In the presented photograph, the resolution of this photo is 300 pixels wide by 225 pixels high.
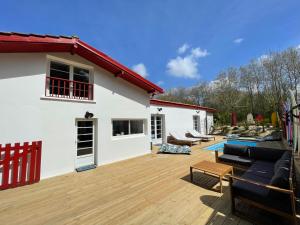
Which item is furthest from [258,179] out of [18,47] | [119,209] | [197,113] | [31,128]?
[197,113]

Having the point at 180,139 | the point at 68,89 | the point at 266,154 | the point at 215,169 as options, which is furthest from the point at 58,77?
the point at 180,139

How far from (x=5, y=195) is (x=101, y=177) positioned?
245 cm

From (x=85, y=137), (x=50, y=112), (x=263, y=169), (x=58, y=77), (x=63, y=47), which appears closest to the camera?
(x=263, y=169)

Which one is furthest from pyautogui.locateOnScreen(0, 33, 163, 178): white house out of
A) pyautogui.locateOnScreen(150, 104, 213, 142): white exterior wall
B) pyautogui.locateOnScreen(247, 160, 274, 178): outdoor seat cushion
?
pyautogui.locateOnScreen(247, 160, 274, 178): outdoor seat cushion

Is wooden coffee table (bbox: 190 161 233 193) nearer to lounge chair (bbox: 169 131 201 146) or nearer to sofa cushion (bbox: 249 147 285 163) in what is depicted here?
sofa cushion (bbox: 249 147 285 163)

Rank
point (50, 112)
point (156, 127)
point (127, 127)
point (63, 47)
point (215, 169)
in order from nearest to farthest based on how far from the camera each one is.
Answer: point (215, 169) < point (50, 112) < point (63, 47) < point (127, 127) < point (156, 127)

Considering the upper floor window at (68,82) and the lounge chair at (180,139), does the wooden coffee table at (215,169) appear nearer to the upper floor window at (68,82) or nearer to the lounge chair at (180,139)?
the upper floor window at (68,82)

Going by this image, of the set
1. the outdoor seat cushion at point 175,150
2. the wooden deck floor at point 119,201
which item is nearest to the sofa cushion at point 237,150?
the wooden deck floor at point 119,201

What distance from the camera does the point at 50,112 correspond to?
5164 mm

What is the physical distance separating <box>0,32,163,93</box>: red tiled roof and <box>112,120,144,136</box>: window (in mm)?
2232

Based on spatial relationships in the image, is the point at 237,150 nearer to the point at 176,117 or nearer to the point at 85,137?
the point at 85,137

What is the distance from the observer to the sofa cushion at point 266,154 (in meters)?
4.70

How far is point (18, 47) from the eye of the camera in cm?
451

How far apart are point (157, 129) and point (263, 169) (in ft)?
24.8
